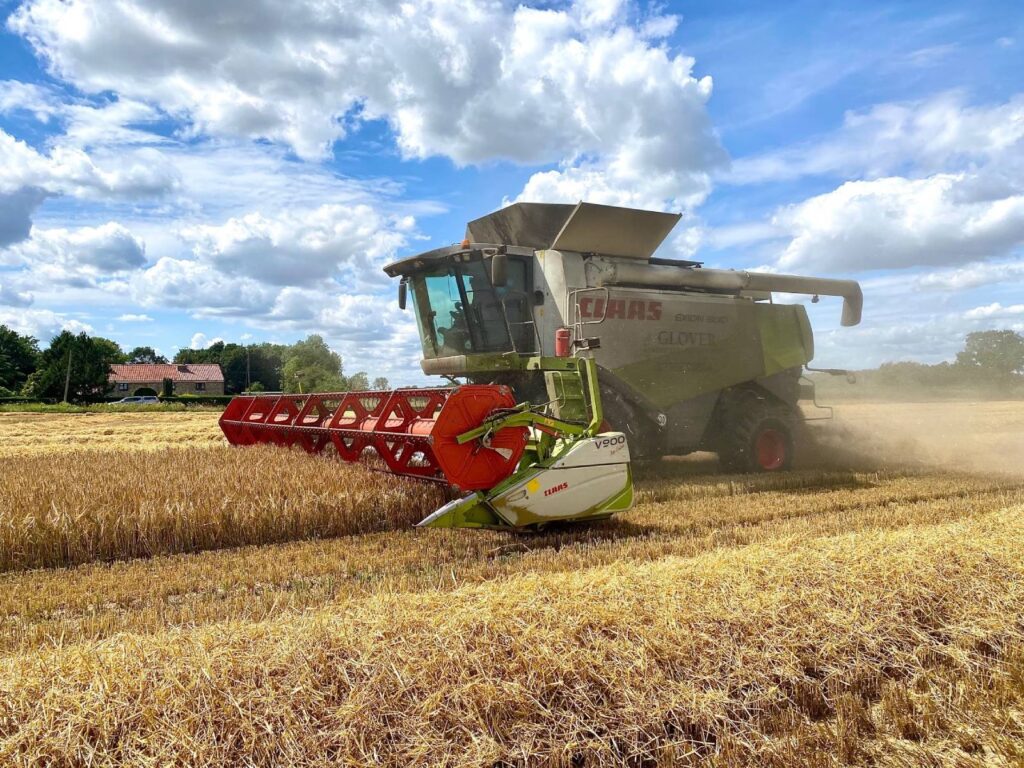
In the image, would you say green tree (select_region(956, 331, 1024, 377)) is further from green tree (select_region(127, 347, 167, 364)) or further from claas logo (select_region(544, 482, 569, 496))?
green tree (select_region(127, 347, 167, 364))

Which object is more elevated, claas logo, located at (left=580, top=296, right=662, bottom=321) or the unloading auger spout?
claas logo, located at (left=580, top=296, right=662, bottom=321)

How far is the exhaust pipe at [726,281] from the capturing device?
778cm

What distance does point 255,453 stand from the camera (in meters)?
6.86

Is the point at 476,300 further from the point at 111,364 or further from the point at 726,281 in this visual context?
the point at 111,364

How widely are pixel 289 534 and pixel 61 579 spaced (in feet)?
4.58

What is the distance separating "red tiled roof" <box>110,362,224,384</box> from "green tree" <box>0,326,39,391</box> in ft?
18.0

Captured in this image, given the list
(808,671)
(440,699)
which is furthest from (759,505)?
(440,699)

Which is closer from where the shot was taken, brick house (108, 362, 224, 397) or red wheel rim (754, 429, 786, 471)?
red wheel rim (754, 429, 786, 471)

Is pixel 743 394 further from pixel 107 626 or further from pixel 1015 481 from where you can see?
pixel 107 626

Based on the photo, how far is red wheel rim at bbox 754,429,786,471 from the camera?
8602 millimetres

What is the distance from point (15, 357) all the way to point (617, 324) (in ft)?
202

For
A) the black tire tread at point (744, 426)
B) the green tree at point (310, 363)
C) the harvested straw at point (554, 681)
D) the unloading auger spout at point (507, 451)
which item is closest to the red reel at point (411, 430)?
the unloading auger spout at point (507, 451)

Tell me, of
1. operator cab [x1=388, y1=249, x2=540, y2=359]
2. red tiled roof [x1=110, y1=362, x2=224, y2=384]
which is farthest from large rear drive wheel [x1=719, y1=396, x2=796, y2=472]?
red tiled roof [x1=110, y1=362, x2=224, y2=384]

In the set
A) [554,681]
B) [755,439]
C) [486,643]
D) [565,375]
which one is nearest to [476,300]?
[565,375]
